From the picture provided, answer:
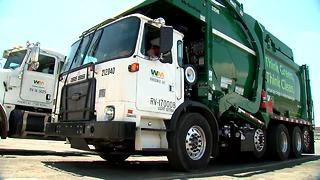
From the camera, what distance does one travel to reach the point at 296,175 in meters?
7.91

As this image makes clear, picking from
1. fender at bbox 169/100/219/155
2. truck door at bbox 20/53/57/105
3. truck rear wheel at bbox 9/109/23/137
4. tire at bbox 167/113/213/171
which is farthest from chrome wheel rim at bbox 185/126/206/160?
truck door at bbox 20/53/57/105

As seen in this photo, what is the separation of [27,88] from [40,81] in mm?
423

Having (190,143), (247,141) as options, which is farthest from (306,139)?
(190,143)

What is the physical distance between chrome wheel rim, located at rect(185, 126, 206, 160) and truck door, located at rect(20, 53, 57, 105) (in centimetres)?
540

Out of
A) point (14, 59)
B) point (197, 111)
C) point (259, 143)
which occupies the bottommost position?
point (259, 143)

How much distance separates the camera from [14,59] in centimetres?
1123

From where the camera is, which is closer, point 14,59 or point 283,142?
point 14,59

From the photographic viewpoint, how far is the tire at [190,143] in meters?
7.07

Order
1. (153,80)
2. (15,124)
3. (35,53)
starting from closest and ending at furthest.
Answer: (153,80) < (35,53) < (15,124)

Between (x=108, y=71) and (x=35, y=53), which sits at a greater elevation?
(x=35, y=53)

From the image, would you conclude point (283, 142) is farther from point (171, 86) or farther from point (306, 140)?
point (171, 86)

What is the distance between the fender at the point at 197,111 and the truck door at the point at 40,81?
527cm

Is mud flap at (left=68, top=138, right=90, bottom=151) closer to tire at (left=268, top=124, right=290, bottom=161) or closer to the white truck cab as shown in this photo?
the white truck cab

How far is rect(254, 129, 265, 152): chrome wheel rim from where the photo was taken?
34.2 feet
